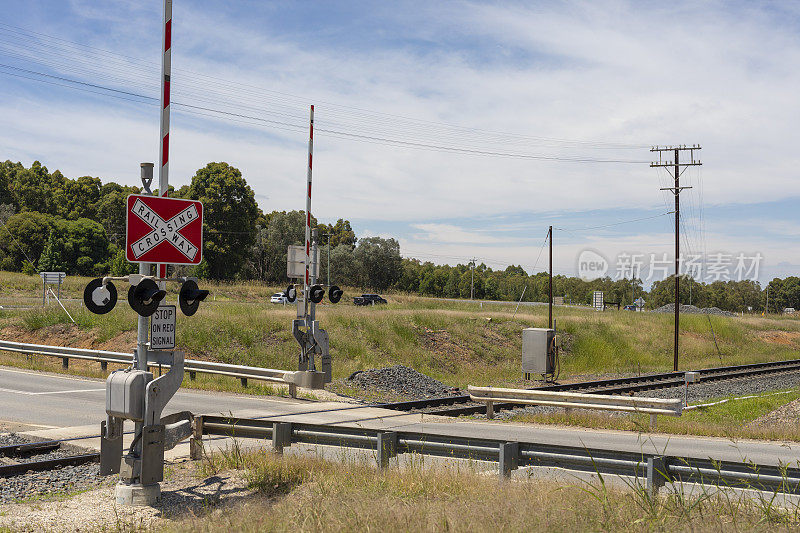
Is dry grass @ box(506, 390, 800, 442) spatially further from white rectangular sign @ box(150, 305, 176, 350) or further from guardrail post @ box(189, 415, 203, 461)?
white rectangular sign @ box(150, 305, 176, 350)

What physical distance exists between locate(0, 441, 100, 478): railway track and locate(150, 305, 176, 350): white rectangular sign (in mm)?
3437

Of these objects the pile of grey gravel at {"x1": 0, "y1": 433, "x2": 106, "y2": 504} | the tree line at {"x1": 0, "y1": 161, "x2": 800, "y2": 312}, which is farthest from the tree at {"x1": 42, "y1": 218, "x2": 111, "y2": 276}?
the pile of grey gravel at {"x1": 0, "y1": 433, "x2": 106, "y2": 504}

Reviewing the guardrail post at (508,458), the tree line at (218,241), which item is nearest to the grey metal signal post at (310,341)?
the guardrail post at (508,458)

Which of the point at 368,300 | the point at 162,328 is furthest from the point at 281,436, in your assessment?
the point at 368,300

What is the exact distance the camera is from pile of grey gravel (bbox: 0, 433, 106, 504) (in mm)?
8156

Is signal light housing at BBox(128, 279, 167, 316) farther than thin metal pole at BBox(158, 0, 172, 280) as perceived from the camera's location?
No

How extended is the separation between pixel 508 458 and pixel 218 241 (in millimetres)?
70110

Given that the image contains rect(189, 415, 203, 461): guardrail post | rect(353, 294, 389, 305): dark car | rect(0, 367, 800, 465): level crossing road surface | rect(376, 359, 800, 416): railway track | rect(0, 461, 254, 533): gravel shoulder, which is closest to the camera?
rect(0, 461, 254, 533): gravel shoulder

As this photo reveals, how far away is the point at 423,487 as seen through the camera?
7.04 metres

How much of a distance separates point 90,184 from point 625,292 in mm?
119112

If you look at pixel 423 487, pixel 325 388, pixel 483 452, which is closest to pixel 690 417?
pixel 325 388

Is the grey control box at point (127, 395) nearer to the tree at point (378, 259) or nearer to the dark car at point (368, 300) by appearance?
the dark car at point (368, 300)

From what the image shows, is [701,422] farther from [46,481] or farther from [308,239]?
[46,481]

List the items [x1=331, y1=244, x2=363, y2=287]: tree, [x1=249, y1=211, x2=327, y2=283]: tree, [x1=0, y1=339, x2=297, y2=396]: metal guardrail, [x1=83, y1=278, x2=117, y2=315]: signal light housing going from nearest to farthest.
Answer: [x1=83, y1=278, x2=117, y2=315]: signal light housing < [x1=0, y1=339, x2=297, y2=396]: metal guardrail < [x1=249, y1=211, x2=327, y2=283]: tree < [x1=331, y1=244, x2=363, y2=287]: tree
